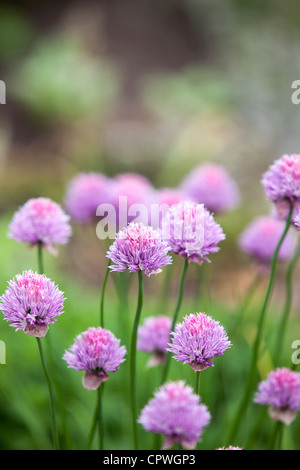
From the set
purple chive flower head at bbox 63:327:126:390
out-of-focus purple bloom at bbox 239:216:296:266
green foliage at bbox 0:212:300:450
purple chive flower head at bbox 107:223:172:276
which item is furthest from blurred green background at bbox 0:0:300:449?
purple chive flower head at bbox 107:223:172:276

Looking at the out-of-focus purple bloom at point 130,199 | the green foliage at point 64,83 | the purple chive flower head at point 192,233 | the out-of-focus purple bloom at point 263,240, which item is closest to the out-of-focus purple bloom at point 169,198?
the out-of-focus purple bloom at point 130,199

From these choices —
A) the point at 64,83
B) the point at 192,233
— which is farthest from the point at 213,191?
the point at 64,83

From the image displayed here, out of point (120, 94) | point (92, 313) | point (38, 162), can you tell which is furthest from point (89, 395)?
point (120, 94)

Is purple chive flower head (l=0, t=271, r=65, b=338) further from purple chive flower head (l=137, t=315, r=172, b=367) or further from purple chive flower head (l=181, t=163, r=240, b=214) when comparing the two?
purple chive flower head (l=181, t=163, r=240, b=214)

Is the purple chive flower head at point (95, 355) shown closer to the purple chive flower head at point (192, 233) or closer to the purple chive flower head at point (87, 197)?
the purple chive flower head at point (192, 233)

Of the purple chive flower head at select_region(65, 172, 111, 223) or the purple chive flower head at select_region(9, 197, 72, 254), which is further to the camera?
the purple chive flower head at select_region(65, 172, 111, 223)

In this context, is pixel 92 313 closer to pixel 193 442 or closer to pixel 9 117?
pixel 193 442

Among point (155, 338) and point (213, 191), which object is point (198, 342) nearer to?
point (155, 338)
